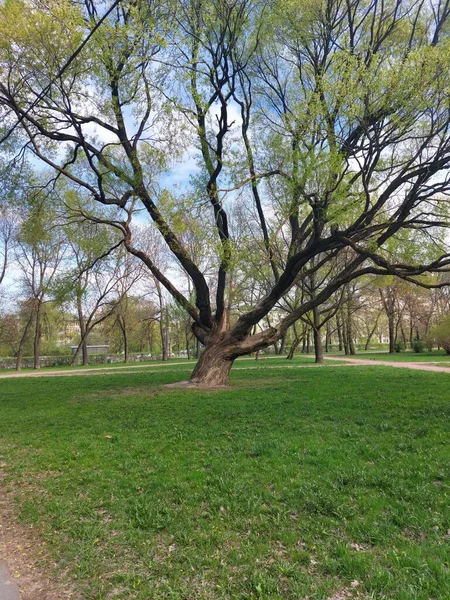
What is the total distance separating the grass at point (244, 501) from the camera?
2.94 meters

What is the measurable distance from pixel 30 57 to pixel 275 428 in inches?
429

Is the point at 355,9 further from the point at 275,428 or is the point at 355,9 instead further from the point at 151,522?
the point at 151,522

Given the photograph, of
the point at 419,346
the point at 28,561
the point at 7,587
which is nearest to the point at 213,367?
the point at 28,561

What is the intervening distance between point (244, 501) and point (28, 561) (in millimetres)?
2063

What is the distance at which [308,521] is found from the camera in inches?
148

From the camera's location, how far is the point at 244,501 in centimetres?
421

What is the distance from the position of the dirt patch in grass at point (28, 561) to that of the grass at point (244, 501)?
0.11 m

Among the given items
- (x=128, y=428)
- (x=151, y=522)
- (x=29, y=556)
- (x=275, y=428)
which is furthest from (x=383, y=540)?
(x=128, y=428)

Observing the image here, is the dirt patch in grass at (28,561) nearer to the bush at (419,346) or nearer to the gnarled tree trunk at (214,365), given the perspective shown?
the gnarled tree trunk at (214,365)

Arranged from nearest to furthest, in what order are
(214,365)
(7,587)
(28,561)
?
1. (7,587)
2. (28,561)
3. (214,365)

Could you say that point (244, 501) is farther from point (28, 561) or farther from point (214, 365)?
point (214, 365)

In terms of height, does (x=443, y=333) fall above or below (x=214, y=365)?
above

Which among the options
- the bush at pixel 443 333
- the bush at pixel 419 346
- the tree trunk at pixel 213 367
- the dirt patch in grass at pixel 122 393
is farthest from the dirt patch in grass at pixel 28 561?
the bush at pixel 419 346

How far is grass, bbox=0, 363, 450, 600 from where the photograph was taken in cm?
294
